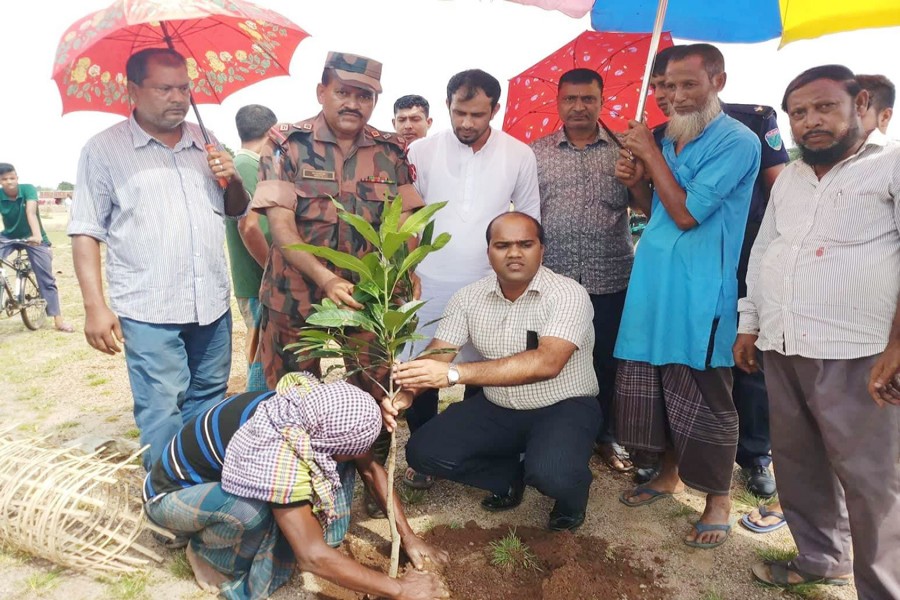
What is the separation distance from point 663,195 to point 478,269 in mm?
1079

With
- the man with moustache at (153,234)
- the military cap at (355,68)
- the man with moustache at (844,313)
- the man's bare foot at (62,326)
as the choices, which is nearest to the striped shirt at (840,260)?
the man with moustache at (844,313)

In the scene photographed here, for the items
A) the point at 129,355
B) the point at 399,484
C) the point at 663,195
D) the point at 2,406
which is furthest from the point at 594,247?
the point at 2,406

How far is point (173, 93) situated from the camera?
109 inches

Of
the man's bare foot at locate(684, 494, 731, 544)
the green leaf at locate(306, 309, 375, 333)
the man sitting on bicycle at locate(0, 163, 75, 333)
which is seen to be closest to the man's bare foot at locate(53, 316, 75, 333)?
the man sitting on bicycle at locate(0, 163, 75, 333)

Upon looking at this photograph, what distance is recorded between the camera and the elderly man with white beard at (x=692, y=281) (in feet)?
8.86

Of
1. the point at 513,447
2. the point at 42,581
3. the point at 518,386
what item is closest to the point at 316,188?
the point at 518,386

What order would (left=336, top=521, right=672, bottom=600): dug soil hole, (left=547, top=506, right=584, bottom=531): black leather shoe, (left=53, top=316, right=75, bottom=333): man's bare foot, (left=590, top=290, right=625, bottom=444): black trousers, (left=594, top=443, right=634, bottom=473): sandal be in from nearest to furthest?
(left=336, top=521, right=672, bottom=600): dug soil hole
(left=547, top=506, right=584, bottom=531): black leather shoe
(left=590, top=290, right=625, bottom=444): black trousers
(left=594, top=443, right=634, bottom=473): sandal
(left=53, top=316, right=75, bottom=333): man's bare foot

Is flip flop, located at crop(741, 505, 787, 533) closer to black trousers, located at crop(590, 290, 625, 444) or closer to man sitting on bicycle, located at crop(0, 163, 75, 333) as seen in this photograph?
black trousers, located at crop(590, 290, 625, 444)

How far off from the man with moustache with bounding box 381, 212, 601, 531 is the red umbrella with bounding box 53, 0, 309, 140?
1.54m

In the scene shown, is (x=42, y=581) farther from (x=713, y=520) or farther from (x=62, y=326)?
(x=62, y=326)

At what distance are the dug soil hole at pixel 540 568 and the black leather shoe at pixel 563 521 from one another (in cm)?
6

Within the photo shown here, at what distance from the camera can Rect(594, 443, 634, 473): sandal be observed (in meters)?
3.60

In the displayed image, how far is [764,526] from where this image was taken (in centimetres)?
297

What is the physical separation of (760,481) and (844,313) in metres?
1.58
